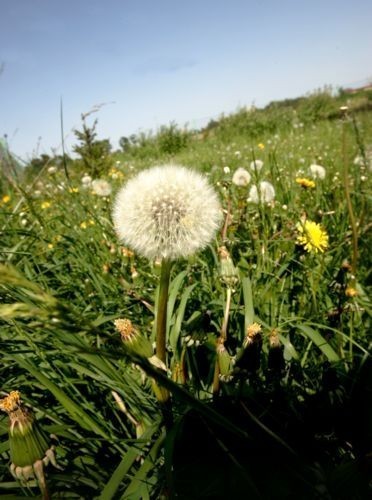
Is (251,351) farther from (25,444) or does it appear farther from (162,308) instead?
(25,444)

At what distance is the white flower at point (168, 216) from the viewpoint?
0.98 meters

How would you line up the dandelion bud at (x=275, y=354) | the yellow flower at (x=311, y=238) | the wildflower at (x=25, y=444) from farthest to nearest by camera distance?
1. the yellow flower at (x=311, y=238)
2. the dandelion bud at (x=275, y=354)
3. the wildflower at (x=25, y=444)

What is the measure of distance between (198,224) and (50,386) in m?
0.57

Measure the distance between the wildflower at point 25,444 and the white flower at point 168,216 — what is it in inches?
18.7

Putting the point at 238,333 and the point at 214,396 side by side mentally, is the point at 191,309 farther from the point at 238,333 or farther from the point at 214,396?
the point at 214,396

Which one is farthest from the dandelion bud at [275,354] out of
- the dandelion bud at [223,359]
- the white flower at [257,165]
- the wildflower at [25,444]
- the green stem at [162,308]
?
the white flower at [257,165]

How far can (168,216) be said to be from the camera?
3.32 ft

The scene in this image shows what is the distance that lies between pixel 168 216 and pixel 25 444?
2.10ft

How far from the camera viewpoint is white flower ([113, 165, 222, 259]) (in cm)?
98

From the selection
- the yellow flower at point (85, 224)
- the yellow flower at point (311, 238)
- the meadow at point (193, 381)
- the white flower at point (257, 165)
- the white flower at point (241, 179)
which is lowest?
the meadow at point (193, 381)

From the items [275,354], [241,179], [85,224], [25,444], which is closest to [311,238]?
[275,354]

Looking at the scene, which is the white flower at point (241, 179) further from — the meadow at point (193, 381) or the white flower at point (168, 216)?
the white flower at point (168, 216)

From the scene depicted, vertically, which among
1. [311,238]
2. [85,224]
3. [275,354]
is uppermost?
[85,224]

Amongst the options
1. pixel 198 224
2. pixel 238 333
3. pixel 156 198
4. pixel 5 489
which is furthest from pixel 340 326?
pixel 5 489
